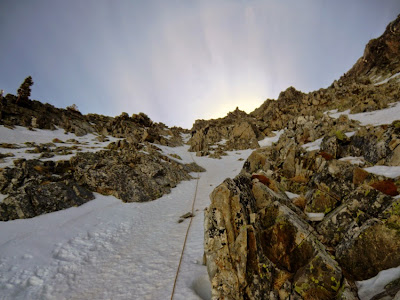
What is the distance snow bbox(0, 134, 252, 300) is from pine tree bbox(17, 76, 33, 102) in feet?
168

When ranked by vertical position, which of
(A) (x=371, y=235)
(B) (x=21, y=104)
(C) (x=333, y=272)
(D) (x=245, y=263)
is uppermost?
(B) (x=21, y=104)

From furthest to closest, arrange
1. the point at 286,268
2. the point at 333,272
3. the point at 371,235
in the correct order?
the point at 286,268
the point at 371,235
the point at 333,272

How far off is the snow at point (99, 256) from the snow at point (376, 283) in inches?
244

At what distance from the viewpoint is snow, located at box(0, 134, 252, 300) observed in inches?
356

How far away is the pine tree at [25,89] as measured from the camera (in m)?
48.2

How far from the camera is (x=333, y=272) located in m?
5.59

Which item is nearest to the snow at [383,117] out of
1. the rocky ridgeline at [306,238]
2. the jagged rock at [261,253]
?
the rocky ridgeline at [306,238]

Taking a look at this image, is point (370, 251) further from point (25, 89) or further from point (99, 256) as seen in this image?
point (25, 89)

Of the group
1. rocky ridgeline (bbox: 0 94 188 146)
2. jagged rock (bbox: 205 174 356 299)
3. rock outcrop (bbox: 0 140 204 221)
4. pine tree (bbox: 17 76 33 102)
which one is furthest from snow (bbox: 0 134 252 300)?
pine tree (bbox: 17 76 33 102)

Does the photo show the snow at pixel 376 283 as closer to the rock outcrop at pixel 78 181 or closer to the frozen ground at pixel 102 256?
the frozen ground at pixel 102 256

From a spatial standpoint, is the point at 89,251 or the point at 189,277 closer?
the point at 189,277

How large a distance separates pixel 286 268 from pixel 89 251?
12.1m

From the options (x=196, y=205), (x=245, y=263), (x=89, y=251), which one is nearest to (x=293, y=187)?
(x=245, y=263)

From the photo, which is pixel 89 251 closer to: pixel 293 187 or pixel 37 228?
pixel 37 228
